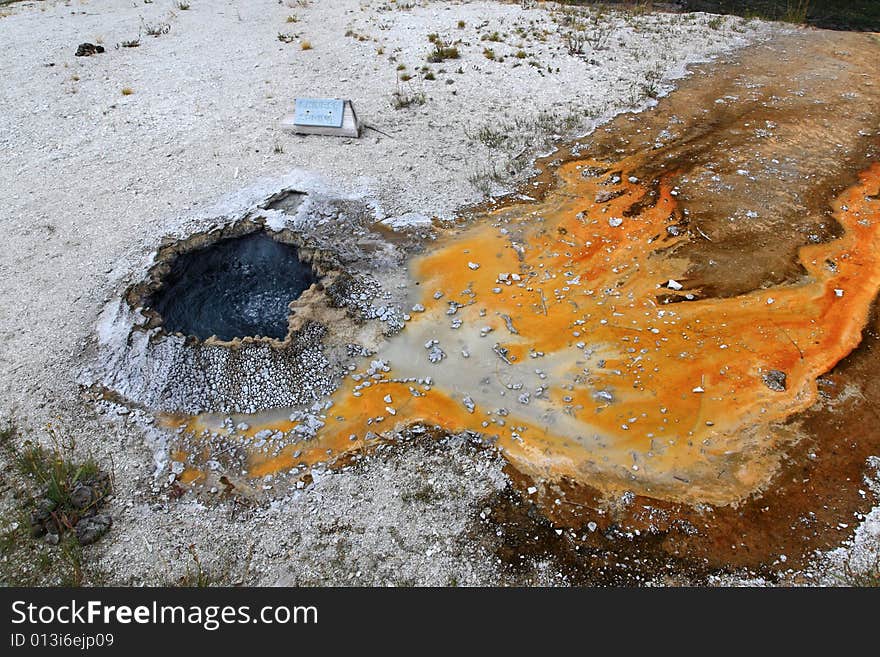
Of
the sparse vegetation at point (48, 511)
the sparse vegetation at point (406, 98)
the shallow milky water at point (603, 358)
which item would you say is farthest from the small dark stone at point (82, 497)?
the sparse vegetation at point (406, 98)

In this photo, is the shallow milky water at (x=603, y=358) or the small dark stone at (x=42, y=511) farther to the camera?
the shallow milky water at (x=603, y=358)

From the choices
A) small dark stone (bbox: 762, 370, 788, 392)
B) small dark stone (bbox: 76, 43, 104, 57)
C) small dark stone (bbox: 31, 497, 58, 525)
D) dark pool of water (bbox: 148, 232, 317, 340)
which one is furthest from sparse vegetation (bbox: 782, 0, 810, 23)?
→ small dark stone (bbox: 31, 497, 58, 525)

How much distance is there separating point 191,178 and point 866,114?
587 inches

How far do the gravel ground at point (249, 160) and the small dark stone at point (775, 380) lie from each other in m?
3.70

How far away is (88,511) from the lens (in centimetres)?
577

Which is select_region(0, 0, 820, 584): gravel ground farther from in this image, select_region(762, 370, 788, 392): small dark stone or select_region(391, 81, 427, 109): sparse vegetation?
select_region(762, 370, 788, 392): small dark stone

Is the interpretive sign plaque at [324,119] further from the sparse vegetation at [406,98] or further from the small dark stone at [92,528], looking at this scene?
the small dark stone at [92,528]

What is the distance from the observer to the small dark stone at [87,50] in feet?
51.3

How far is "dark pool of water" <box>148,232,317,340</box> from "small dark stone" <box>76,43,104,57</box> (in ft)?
36.1

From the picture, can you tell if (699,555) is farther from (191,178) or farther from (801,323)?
(191,178)

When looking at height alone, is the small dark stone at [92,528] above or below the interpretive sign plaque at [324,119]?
below

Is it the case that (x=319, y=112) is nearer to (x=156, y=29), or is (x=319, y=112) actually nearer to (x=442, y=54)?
(x=442, y=54)

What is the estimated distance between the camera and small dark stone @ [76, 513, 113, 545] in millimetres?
5531

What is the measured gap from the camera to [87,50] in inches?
619
